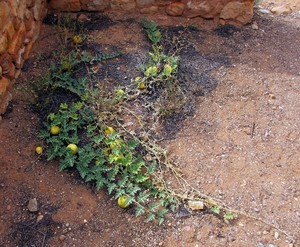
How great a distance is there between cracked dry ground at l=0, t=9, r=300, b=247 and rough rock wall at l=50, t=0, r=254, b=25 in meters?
0.13

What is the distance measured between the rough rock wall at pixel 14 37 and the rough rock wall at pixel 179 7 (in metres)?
0.51

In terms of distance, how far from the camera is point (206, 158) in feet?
9.74

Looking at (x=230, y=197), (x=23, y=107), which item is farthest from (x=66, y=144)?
(x=230, y=197)

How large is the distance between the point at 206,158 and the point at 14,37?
1809 mm

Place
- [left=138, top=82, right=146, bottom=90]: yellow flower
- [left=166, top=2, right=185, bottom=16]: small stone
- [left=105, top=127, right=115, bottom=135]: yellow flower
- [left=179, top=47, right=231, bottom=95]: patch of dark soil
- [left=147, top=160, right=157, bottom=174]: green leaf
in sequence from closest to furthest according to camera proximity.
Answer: [left=147, top=160, right=157, bottom=174]: green leaf, [left=105, top=127, right=115, bottom=135]: yellow flower, [left=138, top=82, right=146, bottom=90]: yellow flower, [left=179, top=47, right=231, bottom=95]: patch of dark soil, [left=166, top=2, right=185, bottom=16]: small stone

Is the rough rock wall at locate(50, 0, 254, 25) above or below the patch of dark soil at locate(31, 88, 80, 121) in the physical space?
above

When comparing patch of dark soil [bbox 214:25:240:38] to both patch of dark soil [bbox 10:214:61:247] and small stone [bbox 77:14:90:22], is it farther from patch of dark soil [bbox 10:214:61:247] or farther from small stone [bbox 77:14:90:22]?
patch of dark soil [bbox 10:214:61:247]

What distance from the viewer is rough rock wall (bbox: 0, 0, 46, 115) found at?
2967mm

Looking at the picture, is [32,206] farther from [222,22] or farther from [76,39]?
[222,22]

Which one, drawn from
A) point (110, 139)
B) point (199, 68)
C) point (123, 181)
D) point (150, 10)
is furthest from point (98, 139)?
point (150, 10)

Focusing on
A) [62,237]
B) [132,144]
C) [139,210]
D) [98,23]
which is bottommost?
[62,237]

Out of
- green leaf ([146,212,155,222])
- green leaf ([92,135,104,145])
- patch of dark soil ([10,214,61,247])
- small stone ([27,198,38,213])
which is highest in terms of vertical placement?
green leaf ([92,135,104,145])

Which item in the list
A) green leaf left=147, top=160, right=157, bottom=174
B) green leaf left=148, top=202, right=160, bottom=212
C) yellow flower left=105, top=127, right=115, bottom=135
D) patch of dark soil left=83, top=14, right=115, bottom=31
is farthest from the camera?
patch of dark soil left=83, top=14, right=115, bottom=31

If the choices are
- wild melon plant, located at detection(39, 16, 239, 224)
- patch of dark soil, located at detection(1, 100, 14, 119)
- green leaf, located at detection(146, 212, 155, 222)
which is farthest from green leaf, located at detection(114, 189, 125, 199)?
patch of dark soil, located at detection(1, 100, 14, 119)
